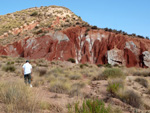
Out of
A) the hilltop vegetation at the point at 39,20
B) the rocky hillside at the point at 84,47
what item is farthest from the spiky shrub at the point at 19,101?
the hilltop vegetation at the point at 39,20

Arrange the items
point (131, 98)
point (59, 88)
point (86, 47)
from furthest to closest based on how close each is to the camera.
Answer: point (86, 47) → point (59, 88) → point (131, 98)

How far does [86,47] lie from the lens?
96.4 feet

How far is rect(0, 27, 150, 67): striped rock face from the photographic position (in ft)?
90.4

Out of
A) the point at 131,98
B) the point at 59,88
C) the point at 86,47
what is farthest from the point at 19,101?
the point at 86,47

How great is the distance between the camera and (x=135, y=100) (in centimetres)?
548

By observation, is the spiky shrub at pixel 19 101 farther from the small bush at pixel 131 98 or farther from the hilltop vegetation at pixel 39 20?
the hilltop vegetation at pixel 39 20

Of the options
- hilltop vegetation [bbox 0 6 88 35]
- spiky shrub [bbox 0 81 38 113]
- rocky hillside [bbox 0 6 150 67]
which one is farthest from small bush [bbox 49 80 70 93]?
hilltop vegetation [bbox 0 6 88 35]

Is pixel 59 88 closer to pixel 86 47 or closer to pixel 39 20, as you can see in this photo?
pixel 86 47

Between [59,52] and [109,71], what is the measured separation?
19403mm

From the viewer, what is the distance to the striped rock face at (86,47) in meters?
27.5

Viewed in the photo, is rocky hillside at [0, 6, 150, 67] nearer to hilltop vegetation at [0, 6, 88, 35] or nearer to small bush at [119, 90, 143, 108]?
hilltop vegetation at [0, 6, 88, 35]

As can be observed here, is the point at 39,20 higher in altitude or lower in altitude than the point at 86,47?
higher

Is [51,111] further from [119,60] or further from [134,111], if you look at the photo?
[119,60]

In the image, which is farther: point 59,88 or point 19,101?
point 59,88
